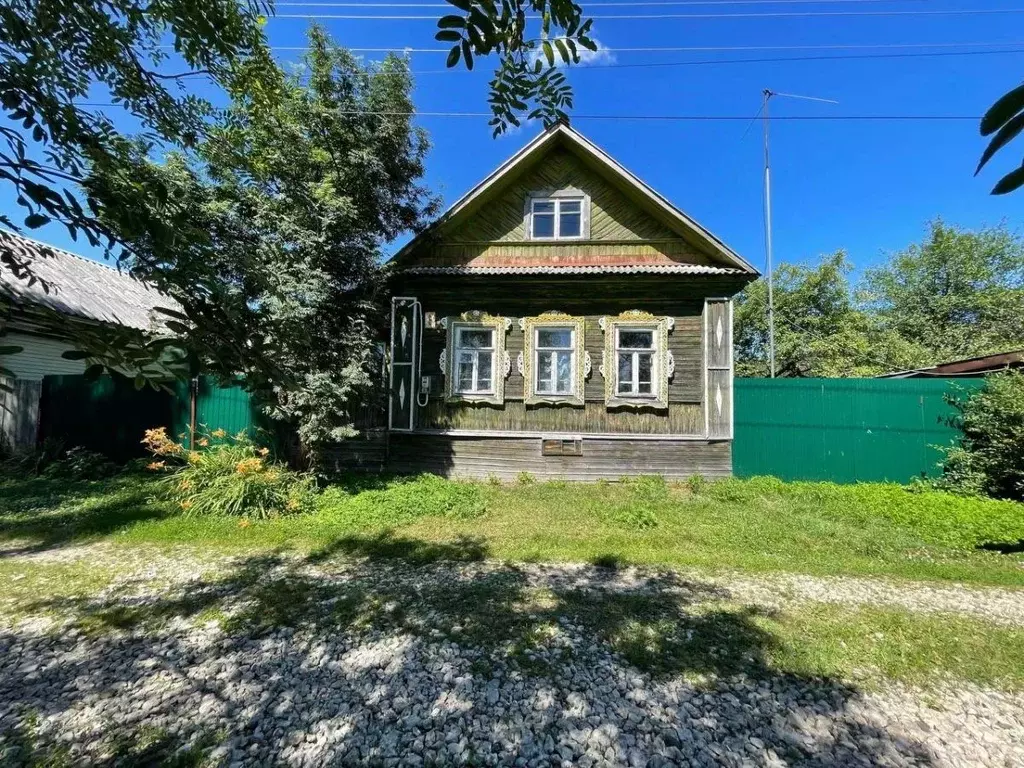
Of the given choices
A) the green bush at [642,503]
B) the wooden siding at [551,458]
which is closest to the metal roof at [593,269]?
the wooden siding at [551,458]

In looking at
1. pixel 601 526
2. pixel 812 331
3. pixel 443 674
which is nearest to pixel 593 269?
pixel 601 526

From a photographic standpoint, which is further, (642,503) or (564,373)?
(564,373)

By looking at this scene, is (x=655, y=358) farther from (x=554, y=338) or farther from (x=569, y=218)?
(x=569, y=218)

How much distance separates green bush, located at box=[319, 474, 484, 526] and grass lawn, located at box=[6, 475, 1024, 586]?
0.09 ft

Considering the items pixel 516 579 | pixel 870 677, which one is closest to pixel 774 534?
pixel 870 677

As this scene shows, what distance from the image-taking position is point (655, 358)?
959 centimetres

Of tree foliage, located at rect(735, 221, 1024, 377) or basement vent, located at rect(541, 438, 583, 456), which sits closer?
basement vent, located at rect(541, 438, 583, 456)

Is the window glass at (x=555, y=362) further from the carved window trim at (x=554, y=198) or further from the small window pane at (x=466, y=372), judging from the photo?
the carved window trim at (x=554, y=198)

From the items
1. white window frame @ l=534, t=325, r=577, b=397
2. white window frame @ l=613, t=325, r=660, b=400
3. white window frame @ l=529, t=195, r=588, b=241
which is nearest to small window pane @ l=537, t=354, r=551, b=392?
white window frame @ l=534, t=325, r=577, b=397

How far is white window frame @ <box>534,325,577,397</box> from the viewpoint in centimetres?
974

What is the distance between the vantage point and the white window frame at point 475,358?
32.2 ft

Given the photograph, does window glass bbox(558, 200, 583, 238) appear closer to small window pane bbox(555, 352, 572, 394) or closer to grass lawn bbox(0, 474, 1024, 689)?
small window pane bbox(555, 352, 572, 394)

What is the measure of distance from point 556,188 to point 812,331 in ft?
68.4

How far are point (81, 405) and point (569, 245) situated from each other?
11218 mm
